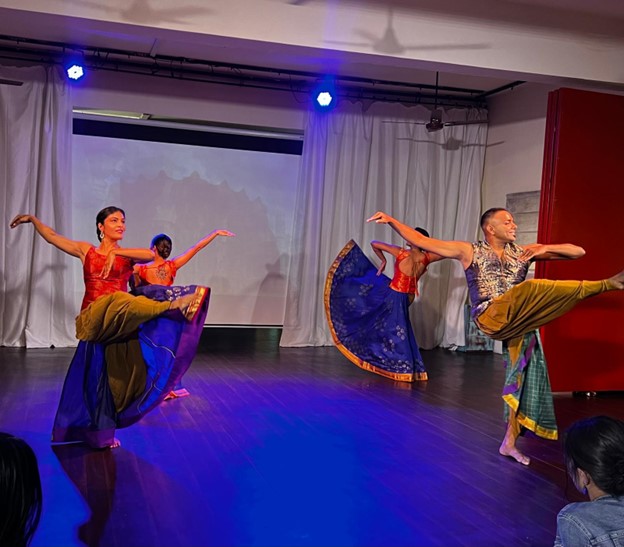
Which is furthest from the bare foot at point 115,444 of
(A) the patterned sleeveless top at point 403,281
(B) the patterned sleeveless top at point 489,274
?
(A) the patterned sleeveless top at point 403,281

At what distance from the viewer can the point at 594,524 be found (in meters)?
1.46

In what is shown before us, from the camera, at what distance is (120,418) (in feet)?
12.3

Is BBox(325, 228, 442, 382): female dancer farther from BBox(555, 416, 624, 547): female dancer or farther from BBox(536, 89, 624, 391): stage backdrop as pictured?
BBox(555, 416, 624, 547): female dancer

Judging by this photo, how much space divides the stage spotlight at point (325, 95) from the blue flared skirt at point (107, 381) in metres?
4.69

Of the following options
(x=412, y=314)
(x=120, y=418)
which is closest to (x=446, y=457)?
(x=120, y=418)

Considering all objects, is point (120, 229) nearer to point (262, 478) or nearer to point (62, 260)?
point (262, 478)

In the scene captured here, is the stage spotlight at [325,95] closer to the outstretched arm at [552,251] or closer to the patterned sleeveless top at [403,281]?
the patterned sleeveless top at [403,281]

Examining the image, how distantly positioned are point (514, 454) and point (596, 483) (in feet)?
7.90

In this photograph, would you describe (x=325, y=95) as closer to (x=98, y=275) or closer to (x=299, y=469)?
(x=98, y=275)

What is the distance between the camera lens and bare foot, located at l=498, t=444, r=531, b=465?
3.78 m

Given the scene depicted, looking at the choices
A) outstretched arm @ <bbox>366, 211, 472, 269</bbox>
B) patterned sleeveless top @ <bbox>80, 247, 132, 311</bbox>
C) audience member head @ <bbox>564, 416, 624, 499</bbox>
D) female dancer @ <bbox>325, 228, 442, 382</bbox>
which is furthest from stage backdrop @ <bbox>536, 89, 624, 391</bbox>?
audience member head @ <bbox>564, 416, 624, 499</bbox>

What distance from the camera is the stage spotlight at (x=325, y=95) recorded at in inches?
313

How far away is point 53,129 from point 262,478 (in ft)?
17.4

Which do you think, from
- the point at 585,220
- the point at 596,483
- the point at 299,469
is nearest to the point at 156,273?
the point at 299,469
